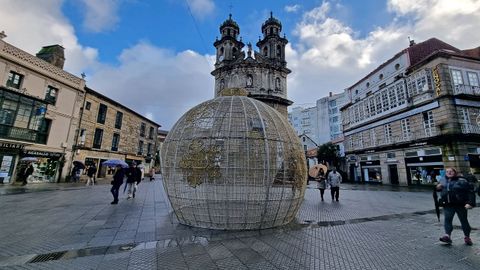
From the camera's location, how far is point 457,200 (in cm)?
479

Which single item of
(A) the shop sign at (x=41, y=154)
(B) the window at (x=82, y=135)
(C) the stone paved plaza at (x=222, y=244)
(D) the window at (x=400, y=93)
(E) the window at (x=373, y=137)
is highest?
(D) the window at (x=400, y=93)

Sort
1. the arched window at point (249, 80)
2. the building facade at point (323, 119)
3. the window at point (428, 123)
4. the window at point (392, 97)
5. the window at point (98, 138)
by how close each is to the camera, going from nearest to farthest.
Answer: the window at point (428, 123), the window at point (392, 97), the window at point (98, 138), the arched window at point (249, 80), the building facade at point (323, 119)

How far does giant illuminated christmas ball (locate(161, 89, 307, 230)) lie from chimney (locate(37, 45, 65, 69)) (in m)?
24.2

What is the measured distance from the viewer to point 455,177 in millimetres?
4938

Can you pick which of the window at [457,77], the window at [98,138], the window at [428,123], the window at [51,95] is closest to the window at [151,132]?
the window at [98,138]

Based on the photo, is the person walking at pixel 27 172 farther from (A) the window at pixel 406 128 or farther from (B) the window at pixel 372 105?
(B) the window at pixel 372 105

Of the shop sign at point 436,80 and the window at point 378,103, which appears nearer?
the shop sign at point 436,80

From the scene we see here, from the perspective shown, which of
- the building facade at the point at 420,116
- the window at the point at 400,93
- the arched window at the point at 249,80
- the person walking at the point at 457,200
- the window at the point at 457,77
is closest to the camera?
the person walking at the point at 457,200

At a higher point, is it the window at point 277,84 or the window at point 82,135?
the window at point 277,84

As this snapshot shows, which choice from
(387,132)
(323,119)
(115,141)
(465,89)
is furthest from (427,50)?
(323,119)

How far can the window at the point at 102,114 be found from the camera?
26.2 m

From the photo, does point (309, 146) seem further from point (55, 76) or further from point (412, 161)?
point (55, 76)

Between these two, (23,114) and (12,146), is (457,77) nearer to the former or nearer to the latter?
(23,114)

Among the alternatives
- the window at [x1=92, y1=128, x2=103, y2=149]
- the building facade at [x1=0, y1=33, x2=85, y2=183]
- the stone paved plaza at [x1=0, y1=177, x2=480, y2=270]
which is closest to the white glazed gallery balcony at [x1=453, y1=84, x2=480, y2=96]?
the stone paved plaza at [x1=0, y1=177, x2=480, y2=270]
